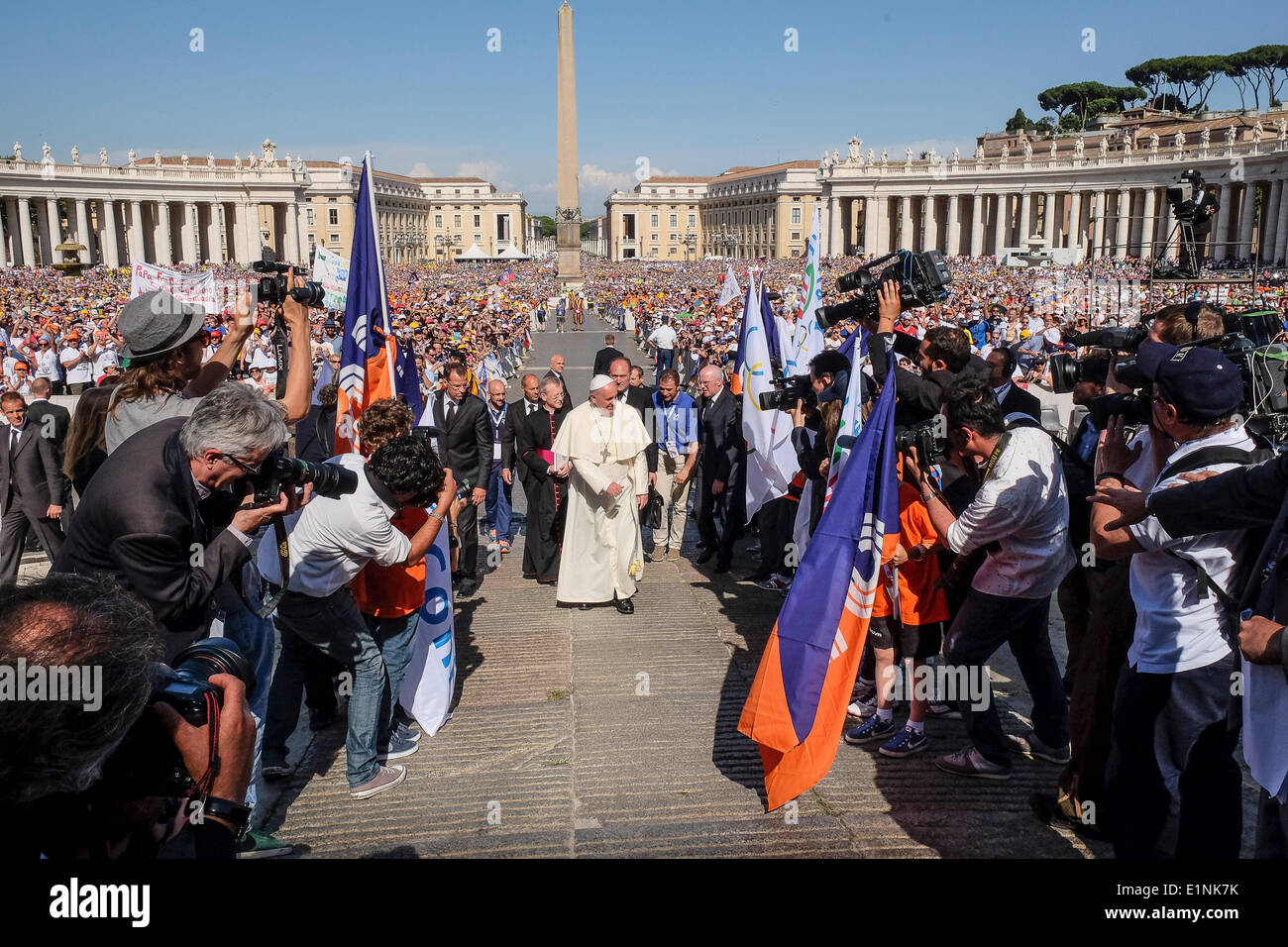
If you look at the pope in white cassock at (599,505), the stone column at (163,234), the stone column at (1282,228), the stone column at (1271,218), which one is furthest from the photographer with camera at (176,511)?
the stone column at (163,234)

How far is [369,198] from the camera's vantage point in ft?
17.7

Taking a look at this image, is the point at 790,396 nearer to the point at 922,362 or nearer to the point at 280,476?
the point at 922,362

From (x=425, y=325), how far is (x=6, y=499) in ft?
45.5

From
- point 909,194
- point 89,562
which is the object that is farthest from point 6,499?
point 909,194

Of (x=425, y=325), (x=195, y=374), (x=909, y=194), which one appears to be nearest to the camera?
(x=195, y=374)

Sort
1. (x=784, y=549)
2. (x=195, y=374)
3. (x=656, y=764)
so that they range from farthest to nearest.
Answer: (x=784, y=549)
(x=656, y=764)
(x=195, y=374)

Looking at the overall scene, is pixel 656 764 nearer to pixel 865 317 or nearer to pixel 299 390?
pixel 299 390

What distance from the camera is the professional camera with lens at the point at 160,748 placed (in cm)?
159

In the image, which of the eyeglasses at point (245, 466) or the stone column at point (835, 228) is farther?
the stone column at point (835, 228)

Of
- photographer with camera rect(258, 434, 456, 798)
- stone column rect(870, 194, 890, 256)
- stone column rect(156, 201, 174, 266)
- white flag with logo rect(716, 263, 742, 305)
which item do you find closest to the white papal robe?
photographer with camera rect(258, 434, 456, 798)

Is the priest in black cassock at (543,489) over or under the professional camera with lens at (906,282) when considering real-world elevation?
under

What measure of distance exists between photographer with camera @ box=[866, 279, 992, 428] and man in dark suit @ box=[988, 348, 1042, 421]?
0.20 metres

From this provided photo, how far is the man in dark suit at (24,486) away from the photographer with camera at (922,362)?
18.9 feet

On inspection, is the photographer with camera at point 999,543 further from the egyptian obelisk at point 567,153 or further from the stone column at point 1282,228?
the stone column at point 1282,228
